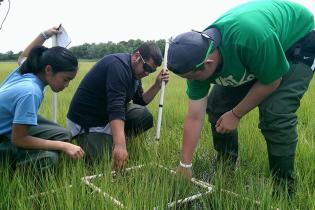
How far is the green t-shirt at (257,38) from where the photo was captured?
1779 millimetres

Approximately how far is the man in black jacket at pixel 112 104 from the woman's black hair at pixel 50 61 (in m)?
0.38

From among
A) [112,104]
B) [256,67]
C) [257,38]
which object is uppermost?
[257,38]

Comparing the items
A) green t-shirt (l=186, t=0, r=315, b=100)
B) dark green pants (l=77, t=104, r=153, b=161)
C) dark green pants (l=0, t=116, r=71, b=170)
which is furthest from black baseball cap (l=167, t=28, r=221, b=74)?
dark green pants (l=77, t=104, r=153, b=161)

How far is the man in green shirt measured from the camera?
1.79 m

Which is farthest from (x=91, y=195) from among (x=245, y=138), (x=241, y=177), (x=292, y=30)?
(x=245, y=138)

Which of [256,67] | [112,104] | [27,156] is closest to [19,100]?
[27,156]

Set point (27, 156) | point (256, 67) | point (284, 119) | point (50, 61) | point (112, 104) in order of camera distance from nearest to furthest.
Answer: point (256, 67), point (284, 119), point (50, 61), point (27, 156), point (112, 104)

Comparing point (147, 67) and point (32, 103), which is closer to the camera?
point (32, 103)

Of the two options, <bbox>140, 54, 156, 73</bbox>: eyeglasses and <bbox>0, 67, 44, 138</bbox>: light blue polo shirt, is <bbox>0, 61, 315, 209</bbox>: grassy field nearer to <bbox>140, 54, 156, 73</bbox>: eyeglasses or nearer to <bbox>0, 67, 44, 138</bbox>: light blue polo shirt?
<bbox>0, 67, 44, 138</bbox>: light blue polo shirt

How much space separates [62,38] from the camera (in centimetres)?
274

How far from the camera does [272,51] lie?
5.87ft

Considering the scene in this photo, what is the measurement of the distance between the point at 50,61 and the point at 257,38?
1.15 metres

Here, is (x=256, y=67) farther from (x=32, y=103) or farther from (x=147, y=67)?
(x=32, y=103)

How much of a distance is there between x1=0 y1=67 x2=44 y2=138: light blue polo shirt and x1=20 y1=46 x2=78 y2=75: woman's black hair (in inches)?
2.0
